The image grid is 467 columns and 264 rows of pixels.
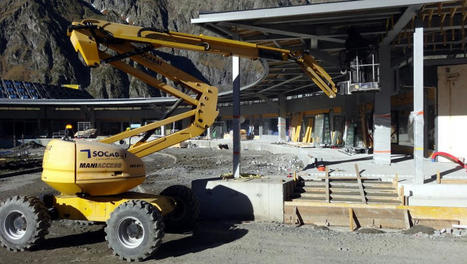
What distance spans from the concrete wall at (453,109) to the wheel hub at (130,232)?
497 inches

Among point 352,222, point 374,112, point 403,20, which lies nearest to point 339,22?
point 403,20

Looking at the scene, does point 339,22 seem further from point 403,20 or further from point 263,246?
point 263,246

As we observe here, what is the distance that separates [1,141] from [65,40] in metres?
101

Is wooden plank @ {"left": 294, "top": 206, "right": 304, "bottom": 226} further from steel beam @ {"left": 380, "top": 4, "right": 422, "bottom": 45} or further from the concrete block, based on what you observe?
steel beam @ {"left": 380, "top": 4, "right": 422, "bottom": 45}

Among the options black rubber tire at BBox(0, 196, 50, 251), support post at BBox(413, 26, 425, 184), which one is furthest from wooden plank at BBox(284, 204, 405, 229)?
black rubber tire at BBox(0, 196, 50, 251)

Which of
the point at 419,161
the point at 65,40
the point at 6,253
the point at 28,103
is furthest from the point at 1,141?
the point at 65,40

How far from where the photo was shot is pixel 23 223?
25.7 ft

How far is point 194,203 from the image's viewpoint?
921 centimetres

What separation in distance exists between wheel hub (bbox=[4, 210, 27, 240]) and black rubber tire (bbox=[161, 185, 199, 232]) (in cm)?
298

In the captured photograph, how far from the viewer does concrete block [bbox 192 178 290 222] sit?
33.4 ft

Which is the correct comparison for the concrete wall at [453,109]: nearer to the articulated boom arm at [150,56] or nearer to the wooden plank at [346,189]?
the wooden plank at [346,189]

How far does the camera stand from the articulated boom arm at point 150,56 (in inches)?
329

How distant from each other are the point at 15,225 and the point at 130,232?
249cm

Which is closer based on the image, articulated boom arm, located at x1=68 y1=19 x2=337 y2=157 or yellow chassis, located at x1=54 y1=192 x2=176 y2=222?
yellow chassis, located at x1=54 y1=192 x2=176 y2=222
